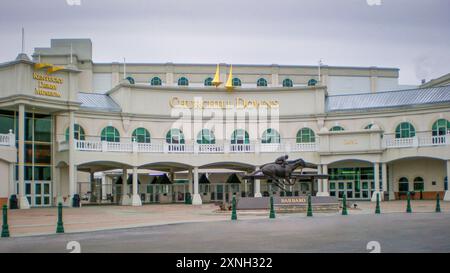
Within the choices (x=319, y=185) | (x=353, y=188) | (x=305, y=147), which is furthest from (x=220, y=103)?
(x=353, y=188)

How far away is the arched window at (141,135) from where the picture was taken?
47688 mm

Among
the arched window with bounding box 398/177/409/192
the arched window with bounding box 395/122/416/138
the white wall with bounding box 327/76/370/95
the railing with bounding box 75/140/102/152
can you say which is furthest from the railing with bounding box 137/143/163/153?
the white wall with bounding box 327/76/370/95

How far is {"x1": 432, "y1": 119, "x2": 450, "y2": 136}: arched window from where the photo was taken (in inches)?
1713

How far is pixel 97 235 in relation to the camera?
1608 cm

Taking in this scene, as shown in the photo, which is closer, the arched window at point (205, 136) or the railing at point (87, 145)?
the railing at point (87, 145)

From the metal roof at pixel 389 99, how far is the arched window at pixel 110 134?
58.8ft

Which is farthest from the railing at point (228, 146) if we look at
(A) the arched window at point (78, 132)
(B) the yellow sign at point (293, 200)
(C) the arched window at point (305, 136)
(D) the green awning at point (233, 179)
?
(B) the yellow sign at point (293, 200)

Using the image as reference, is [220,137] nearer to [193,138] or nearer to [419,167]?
[193,138]

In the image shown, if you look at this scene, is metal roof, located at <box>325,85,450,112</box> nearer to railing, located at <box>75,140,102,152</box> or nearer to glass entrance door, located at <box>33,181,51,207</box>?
railing, located at <box>75,140,102,152</box>

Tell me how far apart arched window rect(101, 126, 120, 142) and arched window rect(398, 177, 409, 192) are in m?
22.9

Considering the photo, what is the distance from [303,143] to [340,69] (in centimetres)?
2015

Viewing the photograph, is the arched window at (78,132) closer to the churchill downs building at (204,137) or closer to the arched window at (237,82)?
the churchill downs building at (204,137)

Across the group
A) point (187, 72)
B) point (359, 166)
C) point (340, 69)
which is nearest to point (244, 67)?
point (187, 72)

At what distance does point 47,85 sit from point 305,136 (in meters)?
21.7
